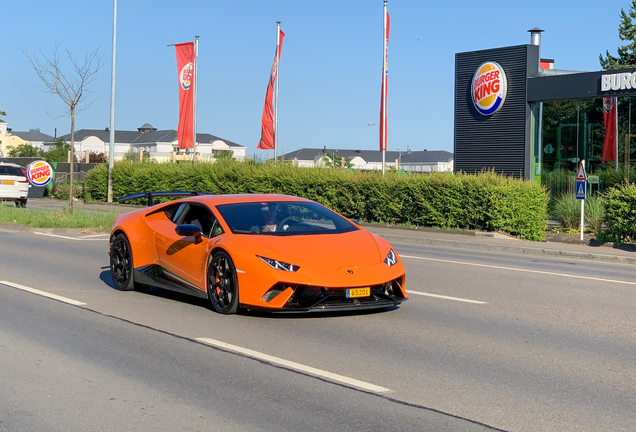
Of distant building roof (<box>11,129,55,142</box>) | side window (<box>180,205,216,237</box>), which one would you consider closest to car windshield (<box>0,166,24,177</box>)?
side window (<box>180,205,216,237</box>)

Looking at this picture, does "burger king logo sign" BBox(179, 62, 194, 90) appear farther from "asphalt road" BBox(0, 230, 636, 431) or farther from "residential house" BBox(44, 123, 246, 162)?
"residential house" BBox(44, 123, 246, 162)

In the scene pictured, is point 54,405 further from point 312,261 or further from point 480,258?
point 480,258

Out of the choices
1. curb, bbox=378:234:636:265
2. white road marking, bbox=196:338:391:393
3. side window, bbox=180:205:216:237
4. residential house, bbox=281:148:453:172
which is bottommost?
white road marking, bbox=196:338:391:393

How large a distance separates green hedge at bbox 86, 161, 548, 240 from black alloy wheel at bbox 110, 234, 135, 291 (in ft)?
42.7

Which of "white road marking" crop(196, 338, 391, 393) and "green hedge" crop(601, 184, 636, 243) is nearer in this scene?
"white road marking" crop(196, 338, 391, 393)

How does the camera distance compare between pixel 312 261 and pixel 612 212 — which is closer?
pixel 312 261

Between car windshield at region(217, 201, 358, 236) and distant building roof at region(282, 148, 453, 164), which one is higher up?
distant building roof at region(282, 148, 453, 164)

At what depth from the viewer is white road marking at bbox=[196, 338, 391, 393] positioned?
5910mm

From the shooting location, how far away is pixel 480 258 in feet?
53.2

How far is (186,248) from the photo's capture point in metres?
9.49

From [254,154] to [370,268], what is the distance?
962 inches

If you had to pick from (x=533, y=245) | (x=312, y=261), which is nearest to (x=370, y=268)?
(x=312, y=261)

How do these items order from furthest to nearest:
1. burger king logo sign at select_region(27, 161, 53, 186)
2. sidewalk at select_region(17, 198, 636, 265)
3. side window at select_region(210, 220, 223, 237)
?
burger king logo sign at select_region(27, 161, 53, 186)
sidewalk at select_region(17, 198, 636, 265)
side window at select_region(210, 220, 223, 237)

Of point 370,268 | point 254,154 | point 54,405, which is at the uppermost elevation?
point 254,154
